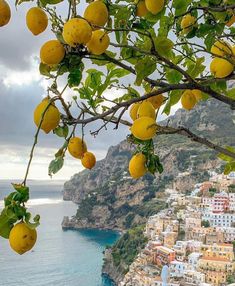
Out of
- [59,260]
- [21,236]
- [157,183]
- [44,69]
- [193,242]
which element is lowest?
[59,260]

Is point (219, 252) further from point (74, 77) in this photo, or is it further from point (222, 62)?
point (74, 77)

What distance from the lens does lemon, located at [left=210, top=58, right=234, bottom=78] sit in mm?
1007

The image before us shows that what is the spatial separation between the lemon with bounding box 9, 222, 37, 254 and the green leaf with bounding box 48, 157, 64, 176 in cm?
25

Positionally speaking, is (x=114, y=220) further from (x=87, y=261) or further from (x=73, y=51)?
(x=73, y=51)

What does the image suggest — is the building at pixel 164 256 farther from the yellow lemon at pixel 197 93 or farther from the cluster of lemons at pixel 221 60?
the cluster of lemons at pixel 221 60

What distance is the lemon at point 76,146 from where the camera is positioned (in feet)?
3.46

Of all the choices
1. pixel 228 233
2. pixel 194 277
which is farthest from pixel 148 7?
pixel 228 233

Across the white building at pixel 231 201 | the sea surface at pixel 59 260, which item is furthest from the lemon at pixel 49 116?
the white building at pixel 231 201

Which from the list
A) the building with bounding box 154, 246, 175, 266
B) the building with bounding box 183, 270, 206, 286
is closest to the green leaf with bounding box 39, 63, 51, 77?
the building with bounding box 183, 270, 206, 286

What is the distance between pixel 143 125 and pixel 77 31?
0.27 meters

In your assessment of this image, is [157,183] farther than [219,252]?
Yes

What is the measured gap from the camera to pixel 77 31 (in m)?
0.72

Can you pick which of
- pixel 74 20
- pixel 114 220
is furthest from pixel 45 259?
pixel 74 20

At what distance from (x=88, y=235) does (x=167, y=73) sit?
44.9 metres
